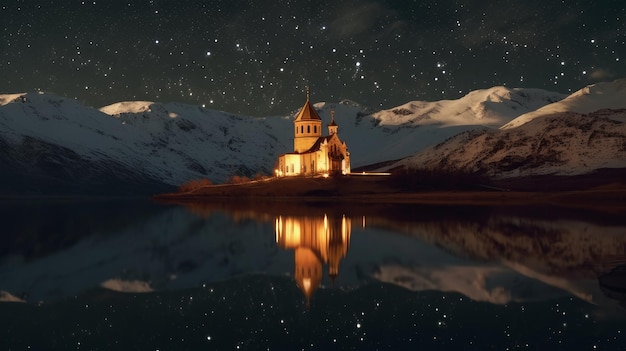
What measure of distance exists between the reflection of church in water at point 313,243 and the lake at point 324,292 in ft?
0.56

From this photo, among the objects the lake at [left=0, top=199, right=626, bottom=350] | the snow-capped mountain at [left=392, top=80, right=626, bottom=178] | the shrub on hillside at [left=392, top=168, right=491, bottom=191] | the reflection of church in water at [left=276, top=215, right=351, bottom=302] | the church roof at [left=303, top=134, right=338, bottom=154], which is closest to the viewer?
the lake at [left=0, top=199, right=626, bottom=350]

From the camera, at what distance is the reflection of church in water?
94.1 feet

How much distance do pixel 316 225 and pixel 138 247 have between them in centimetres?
1675

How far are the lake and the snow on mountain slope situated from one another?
12046 cm

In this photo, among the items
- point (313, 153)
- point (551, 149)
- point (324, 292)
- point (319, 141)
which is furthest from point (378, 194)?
point (324, 292)

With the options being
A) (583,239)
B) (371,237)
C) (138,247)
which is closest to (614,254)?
(583,239)

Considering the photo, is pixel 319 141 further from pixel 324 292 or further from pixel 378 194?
pixel 324 292

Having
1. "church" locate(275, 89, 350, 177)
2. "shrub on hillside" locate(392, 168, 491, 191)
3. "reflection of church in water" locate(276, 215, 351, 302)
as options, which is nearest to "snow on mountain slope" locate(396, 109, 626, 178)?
"shrub on hillside" locate(392, 168, 491, 191)

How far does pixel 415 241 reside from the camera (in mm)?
41438

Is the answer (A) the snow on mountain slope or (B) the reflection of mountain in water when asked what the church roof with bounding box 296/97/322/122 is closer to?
(A) the snow on mountain slope

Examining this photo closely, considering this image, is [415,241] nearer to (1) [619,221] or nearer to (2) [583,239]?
(2) [583,239]

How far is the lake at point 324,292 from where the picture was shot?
1841 centimetres

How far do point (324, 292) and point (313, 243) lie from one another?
15.7 m

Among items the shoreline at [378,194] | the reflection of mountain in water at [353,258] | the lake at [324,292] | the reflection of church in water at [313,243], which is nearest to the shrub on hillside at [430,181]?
the shoreline at [378,194]
